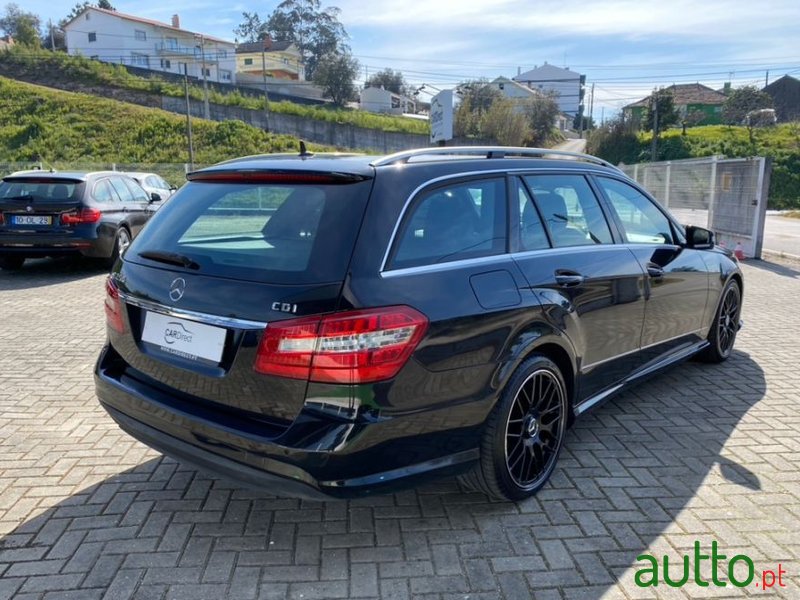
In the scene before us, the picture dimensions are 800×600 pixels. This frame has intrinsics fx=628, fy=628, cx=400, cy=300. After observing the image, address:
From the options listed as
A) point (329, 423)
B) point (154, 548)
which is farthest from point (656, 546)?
point (154, 548)

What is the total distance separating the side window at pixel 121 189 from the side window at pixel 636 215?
8917mm

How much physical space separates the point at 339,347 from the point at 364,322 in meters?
0.13

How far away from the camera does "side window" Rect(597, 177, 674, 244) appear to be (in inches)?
162

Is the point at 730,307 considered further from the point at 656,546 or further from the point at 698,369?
the point at 656,546

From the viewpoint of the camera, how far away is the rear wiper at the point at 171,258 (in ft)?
9.04

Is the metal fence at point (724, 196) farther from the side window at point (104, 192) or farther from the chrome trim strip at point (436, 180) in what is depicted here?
the side window at point (104, 192)

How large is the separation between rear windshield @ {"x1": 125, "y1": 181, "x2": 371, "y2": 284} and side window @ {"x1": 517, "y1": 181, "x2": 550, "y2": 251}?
1.00 meters

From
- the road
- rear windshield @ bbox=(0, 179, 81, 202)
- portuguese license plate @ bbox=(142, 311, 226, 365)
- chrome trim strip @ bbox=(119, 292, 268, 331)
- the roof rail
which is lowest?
the road

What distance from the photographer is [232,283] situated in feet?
8.33

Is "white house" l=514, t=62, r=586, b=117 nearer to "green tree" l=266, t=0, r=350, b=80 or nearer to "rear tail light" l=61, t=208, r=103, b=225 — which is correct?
"green tree" l=266, t=0, r=350, b=80

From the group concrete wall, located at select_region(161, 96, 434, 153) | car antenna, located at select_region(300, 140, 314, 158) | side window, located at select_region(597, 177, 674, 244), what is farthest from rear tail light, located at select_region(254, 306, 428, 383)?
concrete wall, located at select_region(161, 96, 434, 153)

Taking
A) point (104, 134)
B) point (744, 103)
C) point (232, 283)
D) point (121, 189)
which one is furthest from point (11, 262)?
point (744, 103)

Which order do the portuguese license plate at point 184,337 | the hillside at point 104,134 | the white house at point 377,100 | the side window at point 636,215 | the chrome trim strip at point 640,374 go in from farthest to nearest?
the white house at point 377,100 < the hillside at point 104,134 < the side window at point 636,215 < the chrome trim strip at point 640,374 < the portuguese license plate at point 184,337

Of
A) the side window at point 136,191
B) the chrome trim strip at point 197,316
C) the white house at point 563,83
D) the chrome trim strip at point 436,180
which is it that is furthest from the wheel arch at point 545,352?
the white house at point 563,83
